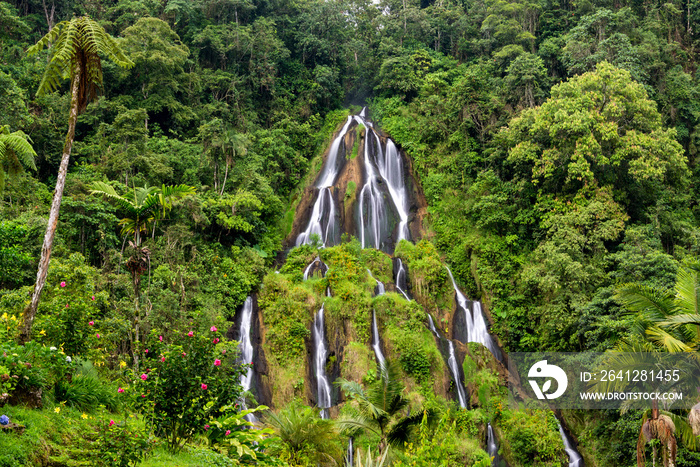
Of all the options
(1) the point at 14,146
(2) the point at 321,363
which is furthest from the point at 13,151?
(2) the point at 321,363

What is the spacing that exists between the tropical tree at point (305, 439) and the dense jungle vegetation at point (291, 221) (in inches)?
2.5

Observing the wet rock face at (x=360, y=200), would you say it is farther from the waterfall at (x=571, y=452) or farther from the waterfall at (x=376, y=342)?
the waterfall at (x=571, y=452)

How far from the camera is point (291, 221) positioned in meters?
30.9

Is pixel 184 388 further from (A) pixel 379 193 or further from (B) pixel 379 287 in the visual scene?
(A) pixel 379 193

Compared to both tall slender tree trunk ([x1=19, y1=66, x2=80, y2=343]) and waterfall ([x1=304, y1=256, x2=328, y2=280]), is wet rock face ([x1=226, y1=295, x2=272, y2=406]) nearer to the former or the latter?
waterfall ([x1=304, y1=256, x2=328, y2=280])

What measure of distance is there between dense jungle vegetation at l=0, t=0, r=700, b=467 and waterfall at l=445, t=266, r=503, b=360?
0.71 meters

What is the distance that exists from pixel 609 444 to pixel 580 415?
2.85 m

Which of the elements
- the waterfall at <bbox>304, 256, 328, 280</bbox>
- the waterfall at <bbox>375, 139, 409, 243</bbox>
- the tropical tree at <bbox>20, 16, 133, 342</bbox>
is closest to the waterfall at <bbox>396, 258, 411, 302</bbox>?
the waterfall at <bbox>375, 139, 409, 243</bbox>

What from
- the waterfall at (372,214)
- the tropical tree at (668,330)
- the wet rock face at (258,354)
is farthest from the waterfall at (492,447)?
the waterfall at (372,214)

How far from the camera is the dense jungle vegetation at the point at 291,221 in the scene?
29.8 feet

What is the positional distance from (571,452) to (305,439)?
12.1m

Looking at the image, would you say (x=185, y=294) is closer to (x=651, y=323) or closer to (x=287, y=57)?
(x=651, y=323)

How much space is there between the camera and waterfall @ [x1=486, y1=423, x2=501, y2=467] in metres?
19.3

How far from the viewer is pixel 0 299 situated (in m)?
13.2
